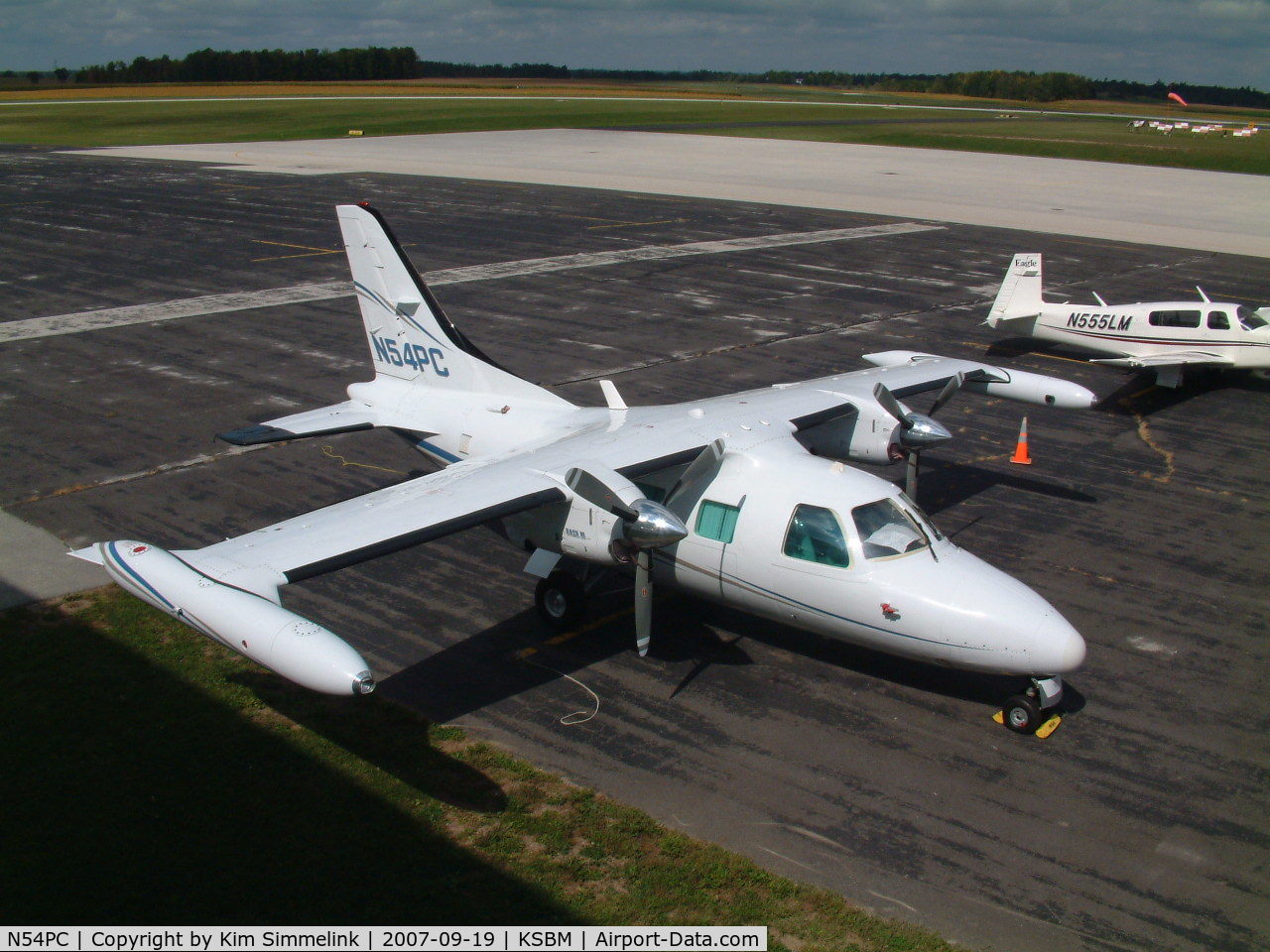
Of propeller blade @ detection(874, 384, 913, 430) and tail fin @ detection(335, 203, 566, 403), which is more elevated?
tail fin @ detection(335, 203, 566, 403)

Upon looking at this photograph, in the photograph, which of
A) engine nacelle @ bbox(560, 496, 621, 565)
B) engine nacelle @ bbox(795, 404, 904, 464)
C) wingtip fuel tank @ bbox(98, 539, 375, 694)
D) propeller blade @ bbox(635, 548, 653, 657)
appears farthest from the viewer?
engine nacelle @ bbox(795, 404, 904, 464)

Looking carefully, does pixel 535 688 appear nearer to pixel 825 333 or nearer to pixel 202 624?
pixel 202 624

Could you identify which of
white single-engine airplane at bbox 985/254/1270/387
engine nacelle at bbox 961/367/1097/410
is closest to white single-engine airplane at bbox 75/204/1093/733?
engine nacelle at bbox 961/367/1097/410

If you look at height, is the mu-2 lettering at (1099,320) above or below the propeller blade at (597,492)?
below

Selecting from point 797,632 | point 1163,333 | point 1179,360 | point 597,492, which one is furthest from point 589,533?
point 1163,333

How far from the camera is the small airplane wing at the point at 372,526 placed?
39.5 feet

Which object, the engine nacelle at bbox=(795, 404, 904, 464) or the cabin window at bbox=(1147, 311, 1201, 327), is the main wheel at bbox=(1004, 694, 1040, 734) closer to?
the engine nacelle at bbox=(795, 404, 904, 464)

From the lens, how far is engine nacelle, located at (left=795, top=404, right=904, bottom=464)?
1727cm

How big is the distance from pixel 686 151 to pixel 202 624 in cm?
8513

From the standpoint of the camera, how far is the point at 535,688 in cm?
1424

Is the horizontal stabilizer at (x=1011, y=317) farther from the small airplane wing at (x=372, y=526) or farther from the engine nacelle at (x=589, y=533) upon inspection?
the engine nacelle at (x=589, y=533)

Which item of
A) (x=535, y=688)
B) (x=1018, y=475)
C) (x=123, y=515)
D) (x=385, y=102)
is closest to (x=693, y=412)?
(x=535, y=688)

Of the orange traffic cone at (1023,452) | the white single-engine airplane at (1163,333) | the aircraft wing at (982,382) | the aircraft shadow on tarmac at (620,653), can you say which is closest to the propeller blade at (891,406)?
the aircraft wing at (982,382)

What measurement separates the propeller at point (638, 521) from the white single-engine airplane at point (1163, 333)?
794 inches
